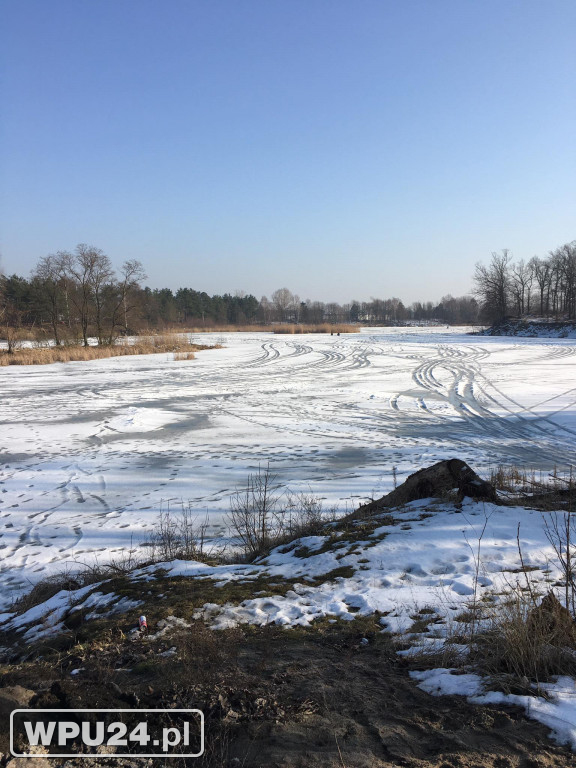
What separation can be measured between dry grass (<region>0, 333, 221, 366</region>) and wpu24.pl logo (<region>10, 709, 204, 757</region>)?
32.2 m

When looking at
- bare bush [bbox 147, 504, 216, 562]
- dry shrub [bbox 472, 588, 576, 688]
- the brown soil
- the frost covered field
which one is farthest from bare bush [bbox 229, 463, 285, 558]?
dry shrub [bbox 472, 588, 576, 688]

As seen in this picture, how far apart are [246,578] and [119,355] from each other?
37102mm

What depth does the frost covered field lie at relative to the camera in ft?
24.4

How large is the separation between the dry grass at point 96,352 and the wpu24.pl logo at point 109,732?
1268 inches

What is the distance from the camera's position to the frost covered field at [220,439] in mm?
7438

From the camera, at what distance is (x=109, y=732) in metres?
2.15

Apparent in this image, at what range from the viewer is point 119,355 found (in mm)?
38812

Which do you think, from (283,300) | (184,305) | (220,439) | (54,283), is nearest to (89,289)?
(54,283)

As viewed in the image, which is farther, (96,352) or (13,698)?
(96,352)

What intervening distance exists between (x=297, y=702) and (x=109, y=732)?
0.87 meters

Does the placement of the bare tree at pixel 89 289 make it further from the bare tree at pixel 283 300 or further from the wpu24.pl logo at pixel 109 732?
the bare tree at pixel 283 300

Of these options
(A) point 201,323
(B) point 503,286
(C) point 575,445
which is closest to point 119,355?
(C) point 575,445

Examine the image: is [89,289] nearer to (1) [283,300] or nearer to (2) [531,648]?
(2) [531,648]

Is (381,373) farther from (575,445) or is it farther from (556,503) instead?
(556,503)
